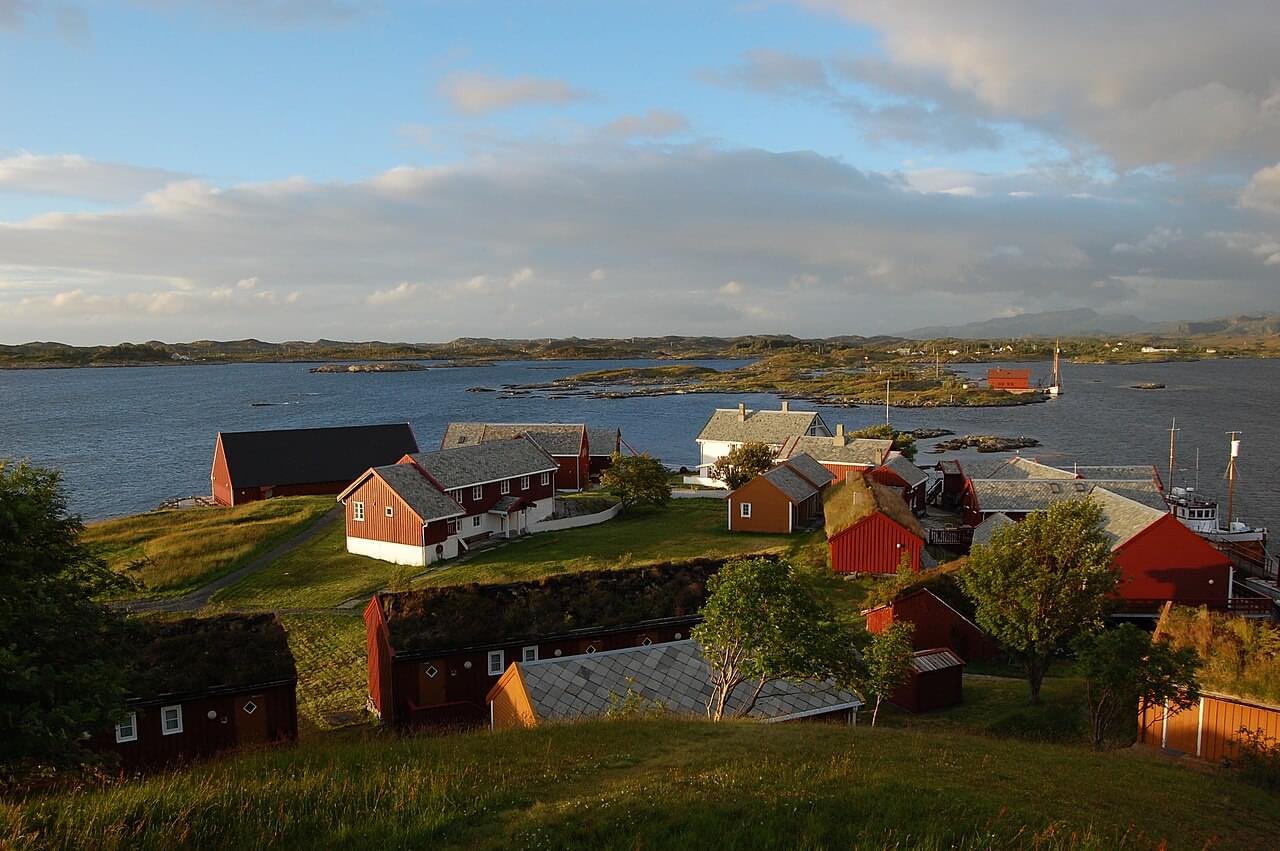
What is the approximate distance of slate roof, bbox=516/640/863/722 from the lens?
73.4ft

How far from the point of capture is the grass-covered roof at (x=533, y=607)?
27.0 m

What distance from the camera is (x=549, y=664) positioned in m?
23.8

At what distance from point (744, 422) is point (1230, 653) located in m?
54.7

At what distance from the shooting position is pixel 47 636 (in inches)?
570

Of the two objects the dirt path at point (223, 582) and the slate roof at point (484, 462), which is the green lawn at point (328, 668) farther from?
the slate roof at point (484, 462)

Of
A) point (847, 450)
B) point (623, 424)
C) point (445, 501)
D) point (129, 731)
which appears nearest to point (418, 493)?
point (445, 501)

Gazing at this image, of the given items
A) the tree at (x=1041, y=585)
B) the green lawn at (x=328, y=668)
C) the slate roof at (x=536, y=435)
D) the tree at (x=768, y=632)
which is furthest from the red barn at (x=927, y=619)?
the slate roof at (x=536, y=435)

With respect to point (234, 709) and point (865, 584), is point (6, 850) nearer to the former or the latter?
point (234, 709)

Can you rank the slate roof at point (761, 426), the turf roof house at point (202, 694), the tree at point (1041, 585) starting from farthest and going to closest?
1. the slate roof at point (761, 426)
2. the tree at point (1041, 585)
3. the turf roof house at point (202, 694)

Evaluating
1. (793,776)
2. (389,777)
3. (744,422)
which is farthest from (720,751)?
(744,422)

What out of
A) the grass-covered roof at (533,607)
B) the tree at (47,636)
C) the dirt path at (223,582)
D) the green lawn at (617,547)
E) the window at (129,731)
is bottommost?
the dirt path at (223,582)

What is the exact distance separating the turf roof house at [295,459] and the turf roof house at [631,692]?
163 feet

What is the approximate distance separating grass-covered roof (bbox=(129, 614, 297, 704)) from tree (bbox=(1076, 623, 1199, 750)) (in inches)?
890

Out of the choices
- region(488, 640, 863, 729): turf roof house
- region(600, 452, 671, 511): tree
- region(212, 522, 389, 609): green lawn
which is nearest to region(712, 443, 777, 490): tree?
region(600, 452, 671, 511): tree
